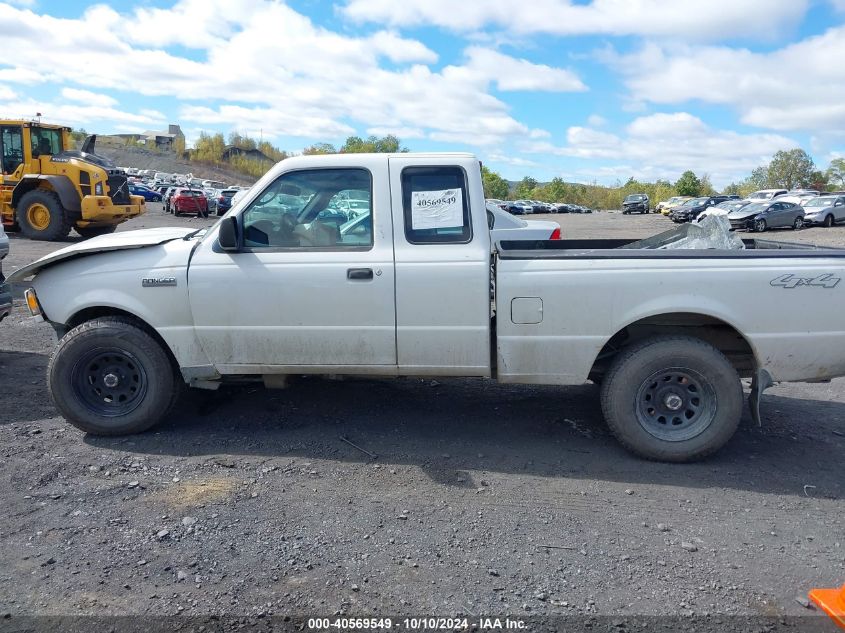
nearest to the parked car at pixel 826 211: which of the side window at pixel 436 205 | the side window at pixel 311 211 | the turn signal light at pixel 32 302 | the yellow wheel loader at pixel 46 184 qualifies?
the yellow wheel loader at pixel 46 184

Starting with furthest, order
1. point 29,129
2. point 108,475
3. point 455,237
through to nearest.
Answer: point 29,129 → point 455,237 → point 108,475

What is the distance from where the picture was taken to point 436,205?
4.87m

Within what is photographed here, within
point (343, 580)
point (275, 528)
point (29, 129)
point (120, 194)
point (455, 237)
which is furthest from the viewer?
point (120, 194)

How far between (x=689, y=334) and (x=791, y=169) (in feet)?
323

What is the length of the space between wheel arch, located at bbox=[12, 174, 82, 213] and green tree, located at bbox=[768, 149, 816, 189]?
89.5 m

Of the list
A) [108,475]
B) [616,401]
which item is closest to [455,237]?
[616,401]

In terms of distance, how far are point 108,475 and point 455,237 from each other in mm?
2711

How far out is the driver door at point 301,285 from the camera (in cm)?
478

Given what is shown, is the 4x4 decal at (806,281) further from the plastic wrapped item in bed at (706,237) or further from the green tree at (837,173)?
the green tree at (837,173)

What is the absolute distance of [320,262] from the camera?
4.80 metres

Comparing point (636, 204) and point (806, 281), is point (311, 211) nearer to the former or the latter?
point (806, 281)

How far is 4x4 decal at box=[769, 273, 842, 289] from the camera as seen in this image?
456 centimetres

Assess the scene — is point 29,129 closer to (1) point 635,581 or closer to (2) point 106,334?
(2) point 106,334

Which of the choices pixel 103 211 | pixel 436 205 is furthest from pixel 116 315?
pixel 103 211
